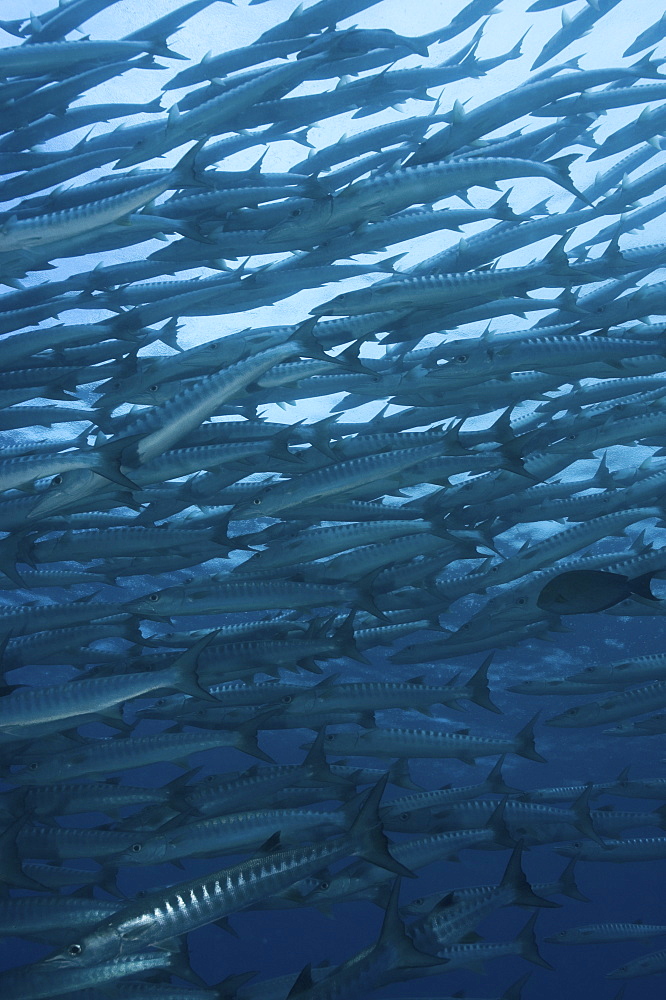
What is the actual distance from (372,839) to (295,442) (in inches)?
141

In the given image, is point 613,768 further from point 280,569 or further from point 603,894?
point 603,894

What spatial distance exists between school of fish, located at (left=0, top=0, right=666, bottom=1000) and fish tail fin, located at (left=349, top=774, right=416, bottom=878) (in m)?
0.02

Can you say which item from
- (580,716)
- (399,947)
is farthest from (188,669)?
(580,716)

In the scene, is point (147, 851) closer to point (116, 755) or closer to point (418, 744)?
point (116, 755)

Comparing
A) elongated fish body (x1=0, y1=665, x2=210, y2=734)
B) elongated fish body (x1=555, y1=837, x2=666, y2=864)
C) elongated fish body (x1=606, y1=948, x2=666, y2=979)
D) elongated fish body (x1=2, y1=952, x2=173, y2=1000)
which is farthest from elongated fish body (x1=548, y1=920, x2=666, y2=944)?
elongated fish body (x1=0, y1=665, x2=210, y2=734)

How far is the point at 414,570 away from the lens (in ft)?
23.3

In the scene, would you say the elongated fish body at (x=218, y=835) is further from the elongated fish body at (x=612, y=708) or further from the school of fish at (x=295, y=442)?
the elongated fish body at (x=612, y=708)

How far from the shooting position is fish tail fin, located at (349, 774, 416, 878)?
186 inches

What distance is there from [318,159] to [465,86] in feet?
9.73

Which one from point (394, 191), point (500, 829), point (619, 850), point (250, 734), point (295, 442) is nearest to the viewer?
point (394, 191)

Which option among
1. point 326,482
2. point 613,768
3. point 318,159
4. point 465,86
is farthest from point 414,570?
point 613,768

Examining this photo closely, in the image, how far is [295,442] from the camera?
7047 mm

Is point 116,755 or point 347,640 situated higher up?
point 347,640

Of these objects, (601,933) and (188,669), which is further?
(601,933)
